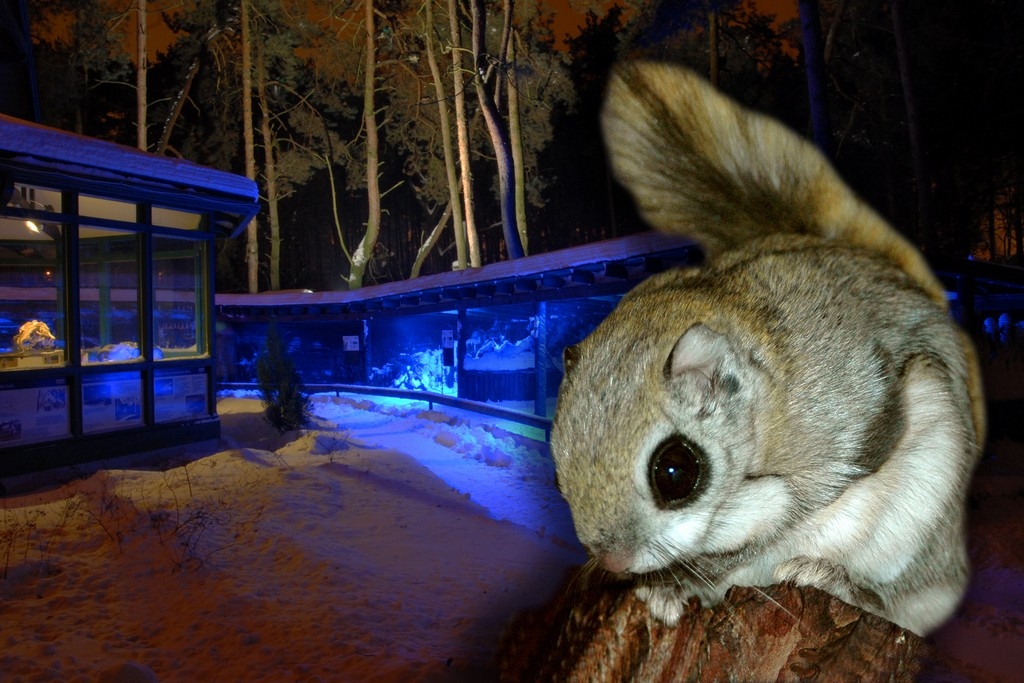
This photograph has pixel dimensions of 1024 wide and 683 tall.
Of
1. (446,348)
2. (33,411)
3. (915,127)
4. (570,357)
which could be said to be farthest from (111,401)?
(915,127)

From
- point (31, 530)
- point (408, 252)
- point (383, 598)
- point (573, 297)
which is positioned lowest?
point (383, 598)

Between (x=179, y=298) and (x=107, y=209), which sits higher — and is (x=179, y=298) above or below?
below

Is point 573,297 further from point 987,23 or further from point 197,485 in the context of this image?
point 987,23

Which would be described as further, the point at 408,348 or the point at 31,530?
the point at 408,348

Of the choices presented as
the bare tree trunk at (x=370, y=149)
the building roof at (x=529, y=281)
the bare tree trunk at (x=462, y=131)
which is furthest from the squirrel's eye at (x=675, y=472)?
the bare tree trunk at (x=370, y=149)

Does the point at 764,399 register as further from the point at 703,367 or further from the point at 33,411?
the point at 33,411

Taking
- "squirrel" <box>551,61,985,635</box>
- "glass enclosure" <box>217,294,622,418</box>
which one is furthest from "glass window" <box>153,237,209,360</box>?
"squirrel" <box>551,61,985,635</box>

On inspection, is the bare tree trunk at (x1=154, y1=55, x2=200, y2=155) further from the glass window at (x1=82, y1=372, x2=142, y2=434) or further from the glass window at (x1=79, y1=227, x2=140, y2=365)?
the glass window at (x1=82, y1=372, x2=142, y2=434)

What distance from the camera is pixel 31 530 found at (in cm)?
507

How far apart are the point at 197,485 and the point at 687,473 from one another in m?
7.00

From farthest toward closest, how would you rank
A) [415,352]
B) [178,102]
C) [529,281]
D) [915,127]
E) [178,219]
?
[178,102] < [415,352] < [178,219] < [915,127] < [529,281]

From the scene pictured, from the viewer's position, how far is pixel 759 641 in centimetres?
121

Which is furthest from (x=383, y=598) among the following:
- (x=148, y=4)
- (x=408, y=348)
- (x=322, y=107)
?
(x=322, y=107)

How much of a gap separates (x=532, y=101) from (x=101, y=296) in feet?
40.5
